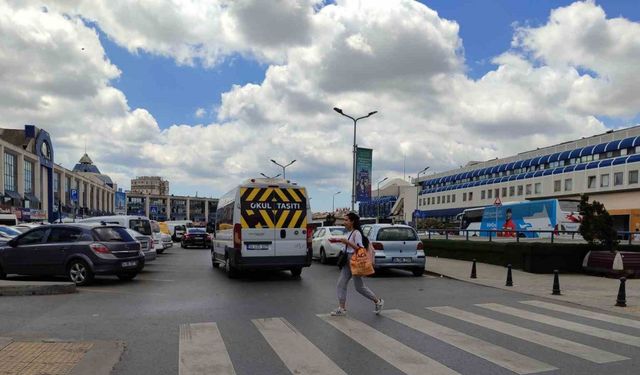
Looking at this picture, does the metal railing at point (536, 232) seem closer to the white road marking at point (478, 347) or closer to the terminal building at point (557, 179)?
the white road marking at point (478, 347)

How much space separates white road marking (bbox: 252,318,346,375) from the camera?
5605 mm

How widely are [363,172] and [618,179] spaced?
4005cm

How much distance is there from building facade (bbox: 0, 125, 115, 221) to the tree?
53083 millimetres

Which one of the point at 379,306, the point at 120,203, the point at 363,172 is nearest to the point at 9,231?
the point at 379,306

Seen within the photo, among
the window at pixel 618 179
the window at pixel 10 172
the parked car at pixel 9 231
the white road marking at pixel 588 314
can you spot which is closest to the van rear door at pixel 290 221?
the white road marking at pixel 588 314

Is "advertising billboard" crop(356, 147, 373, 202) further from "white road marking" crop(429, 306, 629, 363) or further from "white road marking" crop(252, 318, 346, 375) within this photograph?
"white road marking" crop(252, 318, 346, 375)

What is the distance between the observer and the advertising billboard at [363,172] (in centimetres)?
3456

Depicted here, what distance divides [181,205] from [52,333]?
175217mm

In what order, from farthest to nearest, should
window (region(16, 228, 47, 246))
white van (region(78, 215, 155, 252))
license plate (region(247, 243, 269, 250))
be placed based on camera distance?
1. white van (region(78, 215, 155, 252))
2. license plate (region(247, 243, 269, 250))
3. window (region(16, 228, 47, 246))

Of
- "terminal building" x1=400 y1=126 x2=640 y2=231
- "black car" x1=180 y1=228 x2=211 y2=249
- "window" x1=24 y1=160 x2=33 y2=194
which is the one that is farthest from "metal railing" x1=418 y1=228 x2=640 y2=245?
"window" x1=24 y1=160 x2=33 y2=194

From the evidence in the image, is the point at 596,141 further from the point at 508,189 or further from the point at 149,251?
the point at 149,251

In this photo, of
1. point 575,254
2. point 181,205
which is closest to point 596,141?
point 575,254

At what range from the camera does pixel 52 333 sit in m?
7.27

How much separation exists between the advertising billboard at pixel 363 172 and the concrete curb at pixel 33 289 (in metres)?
25.0
